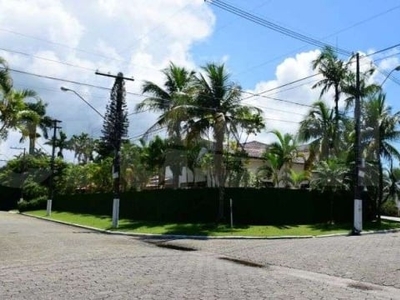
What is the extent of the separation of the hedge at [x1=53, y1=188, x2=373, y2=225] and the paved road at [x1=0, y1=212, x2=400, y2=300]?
1081cm

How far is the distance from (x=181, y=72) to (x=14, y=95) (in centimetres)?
1200

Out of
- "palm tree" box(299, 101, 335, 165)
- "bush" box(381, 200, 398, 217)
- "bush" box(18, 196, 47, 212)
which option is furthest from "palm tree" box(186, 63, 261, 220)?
"bush" box(18, 196, 47, 212)

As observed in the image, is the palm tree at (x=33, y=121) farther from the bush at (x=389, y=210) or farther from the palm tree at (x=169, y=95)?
the bush at (x=389, y=210)

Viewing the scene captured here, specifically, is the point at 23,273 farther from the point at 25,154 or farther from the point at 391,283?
the point at 25,154

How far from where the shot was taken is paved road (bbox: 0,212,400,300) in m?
9.20

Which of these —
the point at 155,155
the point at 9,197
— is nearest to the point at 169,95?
the point at 155,155

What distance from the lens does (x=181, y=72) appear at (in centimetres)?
3781

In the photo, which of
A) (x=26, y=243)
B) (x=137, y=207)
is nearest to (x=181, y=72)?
(x=137, y=207)

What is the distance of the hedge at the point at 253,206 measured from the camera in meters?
29.2

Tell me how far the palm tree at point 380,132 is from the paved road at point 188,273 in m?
14.3

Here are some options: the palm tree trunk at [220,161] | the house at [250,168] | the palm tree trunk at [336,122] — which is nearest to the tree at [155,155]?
the house at [250,168]

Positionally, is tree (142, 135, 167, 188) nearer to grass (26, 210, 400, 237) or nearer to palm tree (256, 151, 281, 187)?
palm tree (256, 151, 281, 187)

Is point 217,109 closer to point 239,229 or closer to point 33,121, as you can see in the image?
point 239,229

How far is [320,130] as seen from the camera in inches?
1449
